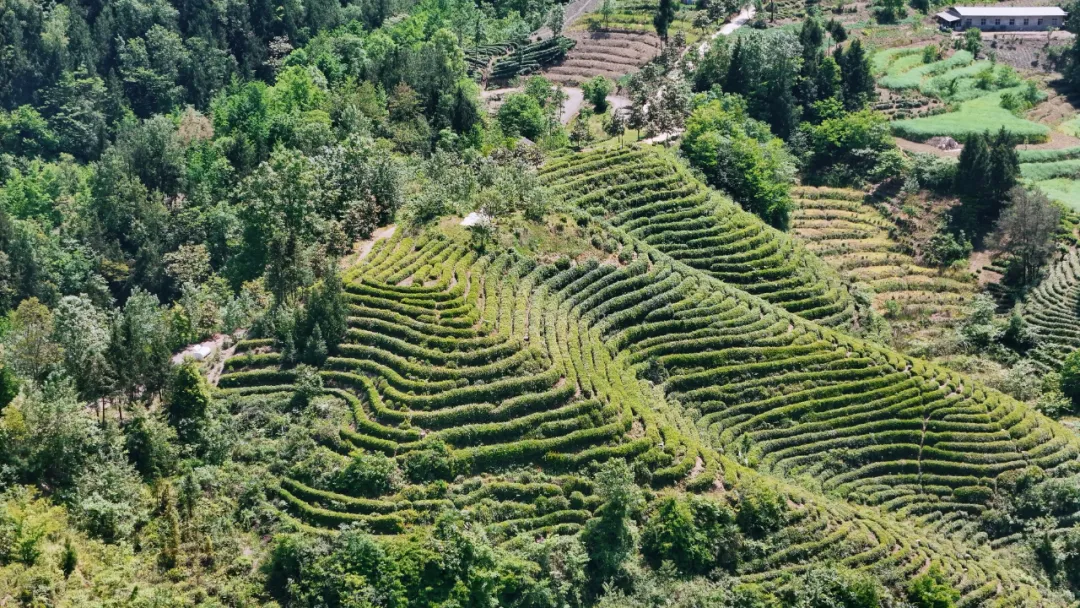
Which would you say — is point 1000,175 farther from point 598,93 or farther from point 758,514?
point 758,514

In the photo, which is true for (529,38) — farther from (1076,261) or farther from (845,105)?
(1076,261)

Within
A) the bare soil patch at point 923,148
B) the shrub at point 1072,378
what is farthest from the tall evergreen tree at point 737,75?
the shrub at point 1072,378

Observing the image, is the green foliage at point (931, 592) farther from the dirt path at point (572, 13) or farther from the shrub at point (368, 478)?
the dirt path at point (572, 13)

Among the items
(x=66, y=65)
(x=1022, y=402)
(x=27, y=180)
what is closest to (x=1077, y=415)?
(x=1022, y=402)

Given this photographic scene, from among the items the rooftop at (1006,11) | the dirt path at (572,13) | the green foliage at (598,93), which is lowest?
the green foliage at (598,93)

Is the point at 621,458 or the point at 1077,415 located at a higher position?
the point at 621,458

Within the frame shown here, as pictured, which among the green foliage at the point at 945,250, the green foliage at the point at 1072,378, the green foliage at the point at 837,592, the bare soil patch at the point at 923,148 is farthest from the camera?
the bare soil patch at the point at 923,148
